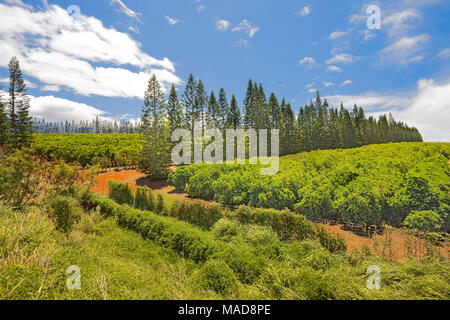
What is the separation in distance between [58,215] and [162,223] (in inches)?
165

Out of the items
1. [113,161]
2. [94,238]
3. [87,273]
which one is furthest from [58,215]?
[113,161]

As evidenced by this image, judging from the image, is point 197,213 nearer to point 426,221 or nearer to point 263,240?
point 263,240

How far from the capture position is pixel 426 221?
21.0ft

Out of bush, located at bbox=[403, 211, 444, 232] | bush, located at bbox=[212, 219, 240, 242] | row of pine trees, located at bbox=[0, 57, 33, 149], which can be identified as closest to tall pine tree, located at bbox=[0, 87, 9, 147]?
row of pine trees, located at bbox=[0, 57, 33, 149]

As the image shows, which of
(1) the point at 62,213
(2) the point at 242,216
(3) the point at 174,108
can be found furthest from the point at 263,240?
(3) the point at 174,108

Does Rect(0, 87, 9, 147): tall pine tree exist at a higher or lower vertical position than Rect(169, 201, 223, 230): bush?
higher

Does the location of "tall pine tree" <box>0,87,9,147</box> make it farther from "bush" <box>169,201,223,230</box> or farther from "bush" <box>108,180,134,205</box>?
"bush" <box>169,201,223,230</box>

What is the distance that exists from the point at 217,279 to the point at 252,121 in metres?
40.3

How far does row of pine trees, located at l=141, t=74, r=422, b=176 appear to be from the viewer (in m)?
21.9

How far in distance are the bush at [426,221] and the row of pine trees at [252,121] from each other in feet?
65.0

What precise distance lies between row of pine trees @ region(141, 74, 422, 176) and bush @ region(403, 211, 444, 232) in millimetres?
19818

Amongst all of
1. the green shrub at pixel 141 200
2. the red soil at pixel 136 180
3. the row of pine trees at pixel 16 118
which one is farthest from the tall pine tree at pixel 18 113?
the green shrub at pixel 141 200

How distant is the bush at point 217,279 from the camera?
383cm
